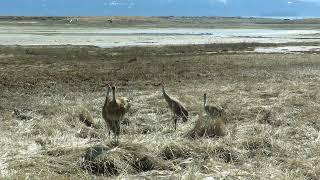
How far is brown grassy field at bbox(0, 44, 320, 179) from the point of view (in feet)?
29.0

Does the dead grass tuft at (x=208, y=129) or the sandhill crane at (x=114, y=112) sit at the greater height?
the sandhill crane at (x=114, y=112)

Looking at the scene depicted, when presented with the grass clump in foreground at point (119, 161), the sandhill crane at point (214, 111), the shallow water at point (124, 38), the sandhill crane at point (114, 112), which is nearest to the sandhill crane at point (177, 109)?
the sandhill crane at point (214, 111)

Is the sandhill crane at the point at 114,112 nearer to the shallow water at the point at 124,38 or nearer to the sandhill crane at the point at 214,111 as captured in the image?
the sandhill crane at the point at 214,111

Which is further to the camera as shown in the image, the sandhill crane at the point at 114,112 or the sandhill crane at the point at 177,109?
the sandhill crane at the point at 177,109

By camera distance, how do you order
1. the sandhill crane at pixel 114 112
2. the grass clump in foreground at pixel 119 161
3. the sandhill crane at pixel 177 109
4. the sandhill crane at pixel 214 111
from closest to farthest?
the grass clump in foreground at pixel 119 161
the sandhill crane at pixel 114 112
the sandhill crane at pixel 214 111
the sandhill crane at pixel 177 109

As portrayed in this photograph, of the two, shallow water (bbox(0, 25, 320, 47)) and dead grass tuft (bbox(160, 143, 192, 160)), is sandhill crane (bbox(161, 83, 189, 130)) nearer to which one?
dead grass tuft (bbox(160, 143, 192, 160))

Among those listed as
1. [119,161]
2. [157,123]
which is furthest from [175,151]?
[157,123]

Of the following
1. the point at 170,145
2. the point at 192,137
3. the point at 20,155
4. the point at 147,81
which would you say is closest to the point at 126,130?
the point at 192,137

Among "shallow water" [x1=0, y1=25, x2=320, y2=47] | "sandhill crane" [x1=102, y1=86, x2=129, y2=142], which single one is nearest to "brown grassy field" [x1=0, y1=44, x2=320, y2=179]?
"sandhill crane" [x1=102, y1=86, x2=129, y2=142]

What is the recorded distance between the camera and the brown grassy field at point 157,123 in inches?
348

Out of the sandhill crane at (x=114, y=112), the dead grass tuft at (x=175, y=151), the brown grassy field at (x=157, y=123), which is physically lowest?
the brown grassy field at (x=157, y=123)

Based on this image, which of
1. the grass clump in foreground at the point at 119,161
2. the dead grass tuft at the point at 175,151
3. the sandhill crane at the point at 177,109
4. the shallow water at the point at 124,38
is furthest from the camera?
the shallow water at the point at 124,38

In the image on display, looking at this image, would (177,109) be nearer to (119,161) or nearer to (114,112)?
(114,112)

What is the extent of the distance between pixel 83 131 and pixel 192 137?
2.35 metres
